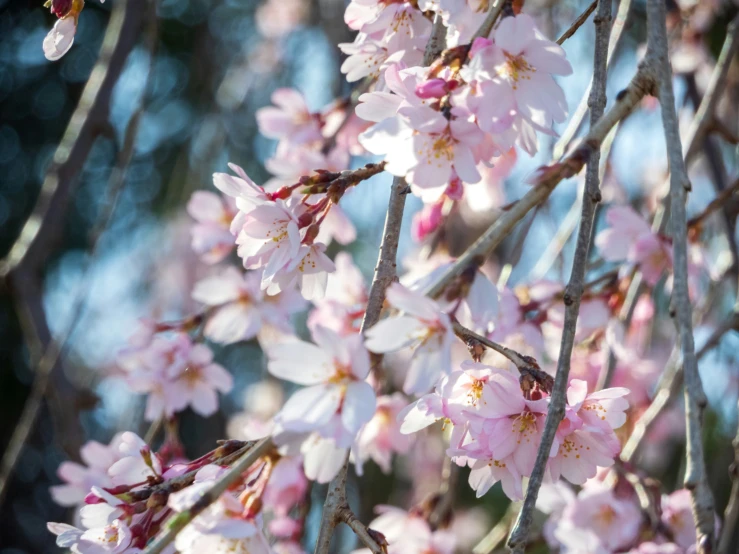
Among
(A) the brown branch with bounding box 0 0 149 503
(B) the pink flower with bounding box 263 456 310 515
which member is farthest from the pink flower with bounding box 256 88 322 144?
(B) the pink flower with bounding box 263 456 310 515

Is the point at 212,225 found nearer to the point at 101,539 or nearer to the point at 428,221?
the point at 428,221

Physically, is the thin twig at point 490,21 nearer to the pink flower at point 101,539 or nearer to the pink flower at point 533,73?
the pink flower at point 533,73

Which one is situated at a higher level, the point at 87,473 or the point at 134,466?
the point at 134,466

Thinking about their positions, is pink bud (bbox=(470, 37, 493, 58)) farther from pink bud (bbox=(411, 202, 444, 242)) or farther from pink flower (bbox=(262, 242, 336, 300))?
pink bud (bbox=(411, 202, 444, 242))

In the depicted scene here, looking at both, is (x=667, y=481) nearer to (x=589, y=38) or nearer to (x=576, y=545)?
(x=589, y=38)

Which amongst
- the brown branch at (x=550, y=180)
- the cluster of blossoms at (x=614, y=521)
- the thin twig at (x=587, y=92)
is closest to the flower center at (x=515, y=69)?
the brown branch at (x=550, y=180)

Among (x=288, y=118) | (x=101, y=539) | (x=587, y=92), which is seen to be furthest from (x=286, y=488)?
(x=587, y=92)
